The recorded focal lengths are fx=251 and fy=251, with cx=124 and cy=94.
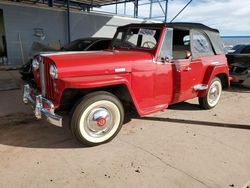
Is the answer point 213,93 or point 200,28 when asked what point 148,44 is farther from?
point 213,93

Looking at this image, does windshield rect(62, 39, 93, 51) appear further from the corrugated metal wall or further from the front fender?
the front fender

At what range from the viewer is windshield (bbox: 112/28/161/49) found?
14.8 feet

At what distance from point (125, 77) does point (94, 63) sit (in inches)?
21.3

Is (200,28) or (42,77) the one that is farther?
(200,28)

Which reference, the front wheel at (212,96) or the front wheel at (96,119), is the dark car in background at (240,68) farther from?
the front wheel at (96,119)

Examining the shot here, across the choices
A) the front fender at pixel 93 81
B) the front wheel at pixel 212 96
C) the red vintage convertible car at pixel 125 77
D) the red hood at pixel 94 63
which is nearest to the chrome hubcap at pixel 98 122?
the red vintage convertible car at pixel 125 77

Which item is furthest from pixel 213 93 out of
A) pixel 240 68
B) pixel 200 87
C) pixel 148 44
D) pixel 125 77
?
pixel 240 68

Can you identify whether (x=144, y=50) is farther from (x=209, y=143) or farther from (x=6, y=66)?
(x=6, y=66)

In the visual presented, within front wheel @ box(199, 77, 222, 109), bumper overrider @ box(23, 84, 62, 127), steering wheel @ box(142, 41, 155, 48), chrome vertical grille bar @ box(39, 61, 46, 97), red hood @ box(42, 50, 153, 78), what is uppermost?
steering wheel @ box(142, 41, 155, 48)

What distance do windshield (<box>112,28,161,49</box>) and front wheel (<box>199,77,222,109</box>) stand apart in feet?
6.35

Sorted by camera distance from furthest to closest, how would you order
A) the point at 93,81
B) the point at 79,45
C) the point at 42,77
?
1. the point at 79,45
2. the point at 42,77
3. the point at 93,81

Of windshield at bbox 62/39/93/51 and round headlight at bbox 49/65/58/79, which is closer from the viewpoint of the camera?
round headlight at bbox 49/65/58/79


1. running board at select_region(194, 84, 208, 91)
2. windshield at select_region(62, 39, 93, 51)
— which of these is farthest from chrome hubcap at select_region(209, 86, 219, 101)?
windshield at select_region(62, 39, 93, 51)

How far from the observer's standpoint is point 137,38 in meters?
4.87
